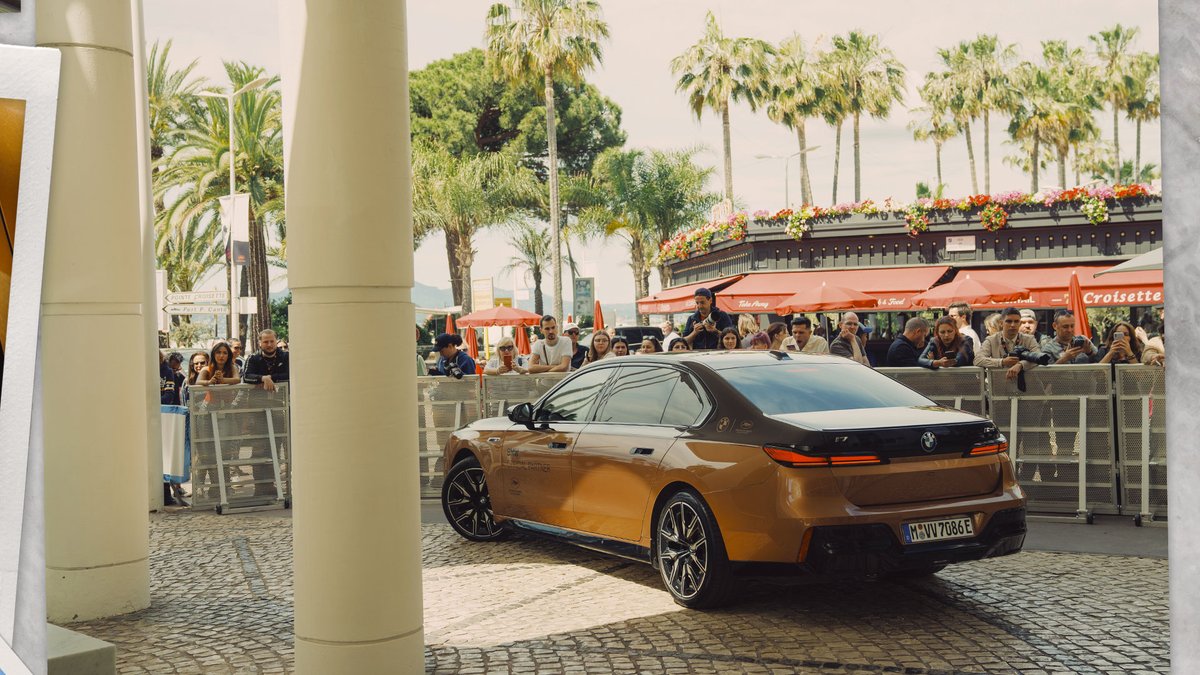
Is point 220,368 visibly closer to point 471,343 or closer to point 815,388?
point 815,388

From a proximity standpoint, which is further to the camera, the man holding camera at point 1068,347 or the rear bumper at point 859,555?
the man holding camera at point 1068,347

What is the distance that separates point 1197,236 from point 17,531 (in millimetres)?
2106

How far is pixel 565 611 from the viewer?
22.9 feet

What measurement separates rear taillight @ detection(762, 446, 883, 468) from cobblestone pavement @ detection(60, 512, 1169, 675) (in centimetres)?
92

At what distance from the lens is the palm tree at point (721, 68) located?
50250 millimetres

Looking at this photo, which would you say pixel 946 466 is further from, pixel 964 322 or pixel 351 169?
pixel 964 322

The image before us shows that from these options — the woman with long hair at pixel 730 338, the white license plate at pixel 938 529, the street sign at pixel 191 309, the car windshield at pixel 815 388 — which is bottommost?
the white license plate at pixel 938 529

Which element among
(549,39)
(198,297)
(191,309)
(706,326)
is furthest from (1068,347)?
(549,39)

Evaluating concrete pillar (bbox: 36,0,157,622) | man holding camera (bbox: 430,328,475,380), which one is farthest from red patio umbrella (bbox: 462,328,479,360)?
concrete pillar (bbox: 36,0,157,622)

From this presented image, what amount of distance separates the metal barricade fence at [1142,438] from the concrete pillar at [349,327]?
22.8ft

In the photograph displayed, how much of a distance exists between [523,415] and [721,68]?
143 feet

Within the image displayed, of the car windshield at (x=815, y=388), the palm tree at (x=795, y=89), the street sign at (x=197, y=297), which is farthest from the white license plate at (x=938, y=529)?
the palm tree at (x=795, y=89)

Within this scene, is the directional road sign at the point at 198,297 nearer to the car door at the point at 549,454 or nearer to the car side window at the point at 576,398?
the car door at the point at 549,454

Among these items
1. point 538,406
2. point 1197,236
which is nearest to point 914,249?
point 538,406
